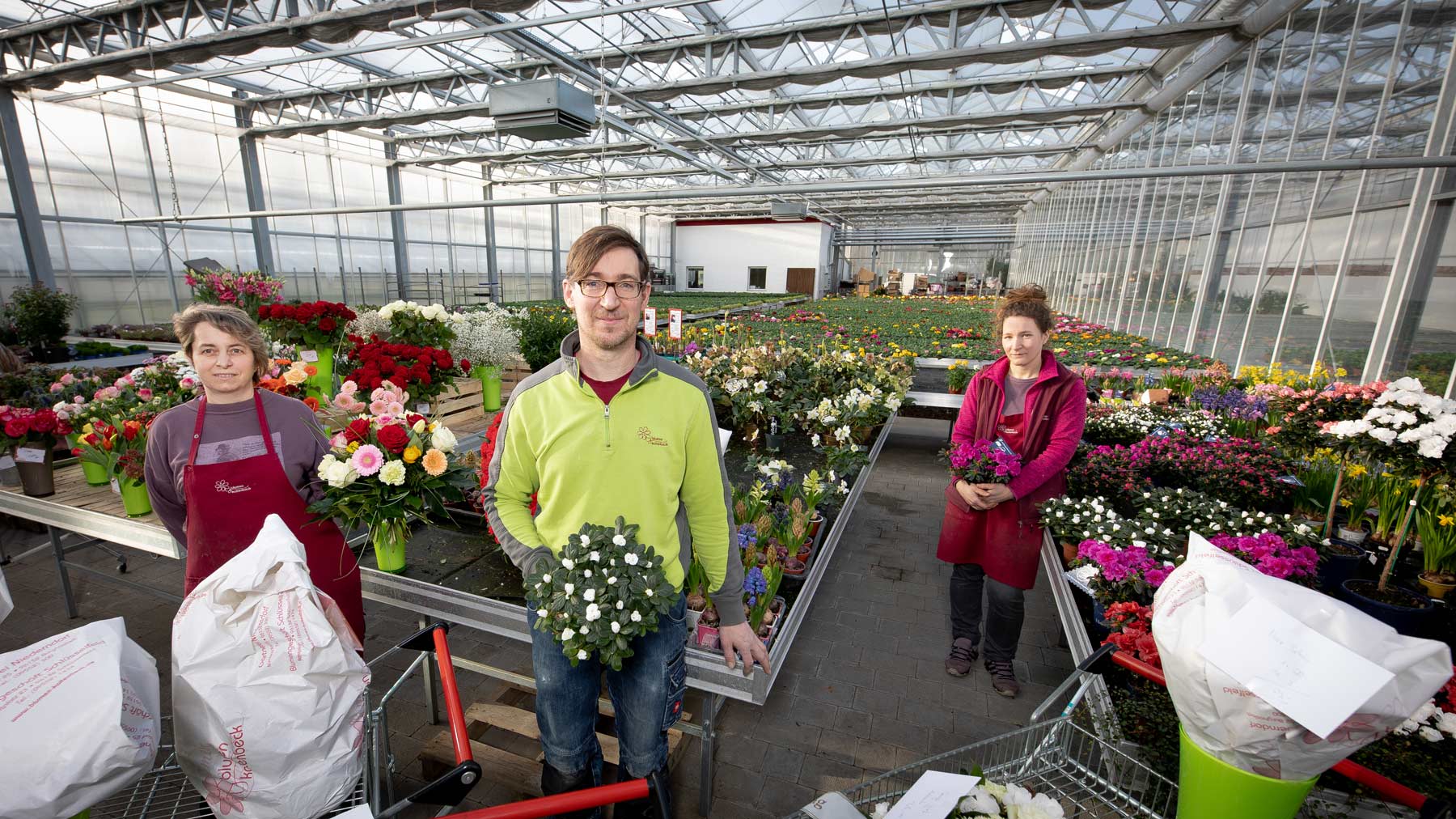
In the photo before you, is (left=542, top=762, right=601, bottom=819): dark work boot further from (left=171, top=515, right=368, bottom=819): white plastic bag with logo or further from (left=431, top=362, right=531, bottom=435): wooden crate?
(left=431, top=362, right=531, bottom=435): wooden crate

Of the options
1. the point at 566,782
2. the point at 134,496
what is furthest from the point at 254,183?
the point at 566,782

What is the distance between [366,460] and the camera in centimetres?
183

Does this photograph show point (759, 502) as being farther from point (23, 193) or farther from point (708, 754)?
point (23, 193)

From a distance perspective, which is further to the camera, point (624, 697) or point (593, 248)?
point (624, 697)

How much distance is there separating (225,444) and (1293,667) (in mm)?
2573

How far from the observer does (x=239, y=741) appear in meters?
0.93

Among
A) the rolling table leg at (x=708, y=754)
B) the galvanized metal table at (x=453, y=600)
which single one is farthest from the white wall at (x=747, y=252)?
the rolling table leg at (x=708, y=754)

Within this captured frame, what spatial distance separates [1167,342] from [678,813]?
1029cm

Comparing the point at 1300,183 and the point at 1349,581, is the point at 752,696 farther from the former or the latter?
the point at 1300,183

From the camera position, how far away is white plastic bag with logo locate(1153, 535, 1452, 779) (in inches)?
28.6

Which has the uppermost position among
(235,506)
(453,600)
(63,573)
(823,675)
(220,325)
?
(220,325)

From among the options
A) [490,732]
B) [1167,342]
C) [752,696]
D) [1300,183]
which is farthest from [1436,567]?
[1167,342]

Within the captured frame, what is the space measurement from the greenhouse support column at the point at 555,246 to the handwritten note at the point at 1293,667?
21.4 m

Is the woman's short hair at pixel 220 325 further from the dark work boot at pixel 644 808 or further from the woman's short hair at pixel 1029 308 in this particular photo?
the woman's short hair at pixel 1029 308
